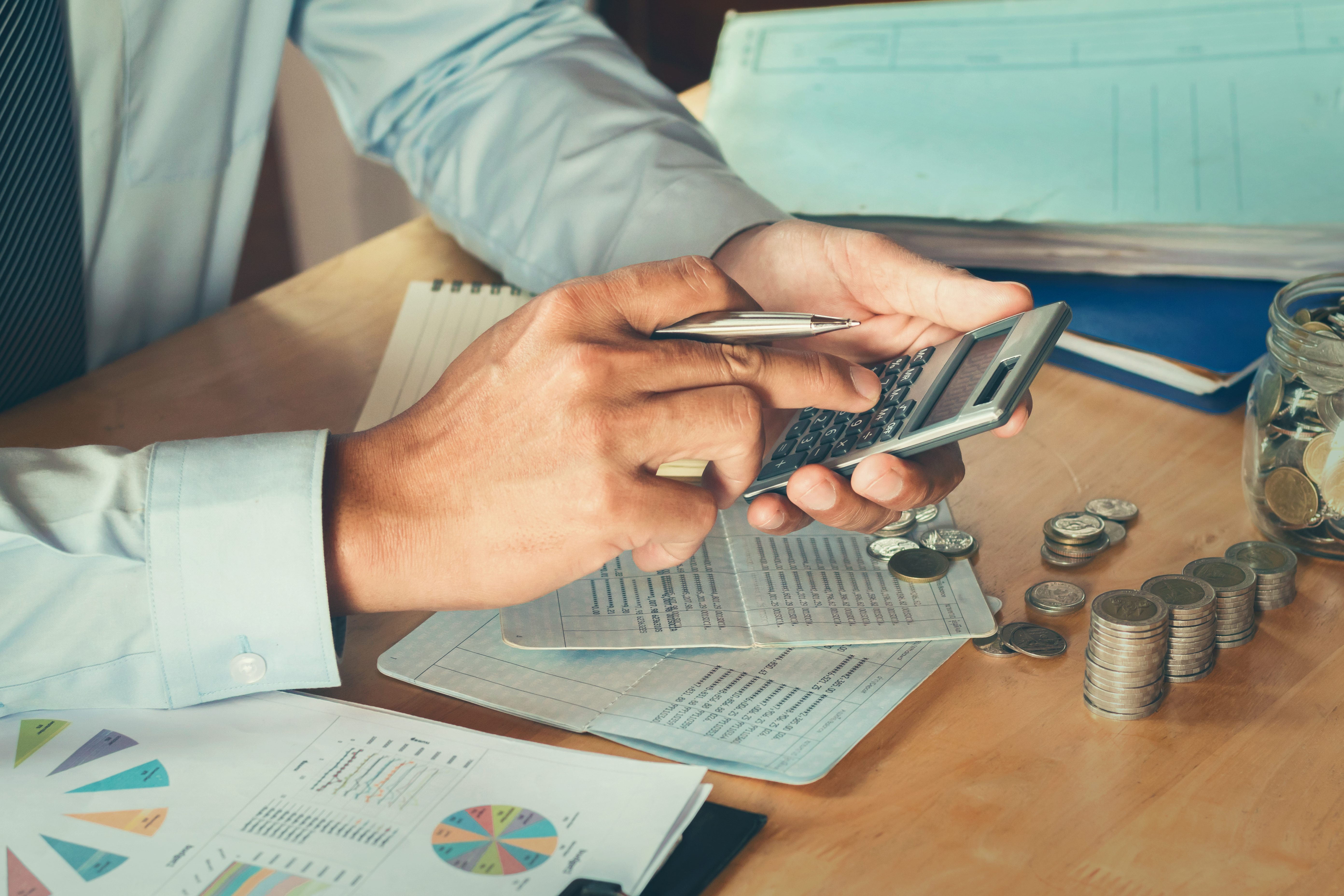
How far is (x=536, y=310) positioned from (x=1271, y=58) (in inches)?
35.9

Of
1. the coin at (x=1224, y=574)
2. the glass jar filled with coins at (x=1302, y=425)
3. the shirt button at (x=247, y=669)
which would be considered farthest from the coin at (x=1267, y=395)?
the shirt button at (x=247, y=669)

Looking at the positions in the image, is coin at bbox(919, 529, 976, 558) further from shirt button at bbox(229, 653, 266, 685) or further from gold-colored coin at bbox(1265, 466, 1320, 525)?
shirt button at bbox(229, 653, 266, 685)

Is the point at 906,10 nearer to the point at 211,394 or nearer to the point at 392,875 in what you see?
the point at 211,394

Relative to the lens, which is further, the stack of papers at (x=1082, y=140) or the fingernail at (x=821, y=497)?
the stack of papers at (x=1082, y=140)

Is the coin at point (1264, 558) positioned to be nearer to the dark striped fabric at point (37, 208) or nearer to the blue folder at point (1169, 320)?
the blue folder at point (1169, 320)

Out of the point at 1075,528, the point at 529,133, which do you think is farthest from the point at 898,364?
the point at 529,133

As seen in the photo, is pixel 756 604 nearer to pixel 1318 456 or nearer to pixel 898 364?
pixel 898 364

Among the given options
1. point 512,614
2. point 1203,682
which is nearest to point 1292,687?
point 1203,682

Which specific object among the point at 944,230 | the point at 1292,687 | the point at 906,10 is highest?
the point at 906,10

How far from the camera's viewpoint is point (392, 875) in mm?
480

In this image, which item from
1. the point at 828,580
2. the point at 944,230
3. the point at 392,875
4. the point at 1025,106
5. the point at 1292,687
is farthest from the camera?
the point at 1025,106

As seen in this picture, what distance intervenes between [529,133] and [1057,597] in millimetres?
683

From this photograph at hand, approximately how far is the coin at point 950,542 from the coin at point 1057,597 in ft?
0.16

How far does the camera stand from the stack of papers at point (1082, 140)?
3.14ft
